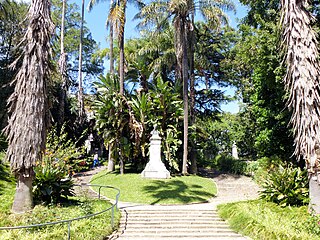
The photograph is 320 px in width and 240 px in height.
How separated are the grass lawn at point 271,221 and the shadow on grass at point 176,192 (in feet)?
10.1

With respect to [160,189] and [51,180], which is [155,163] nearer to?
[160,189]

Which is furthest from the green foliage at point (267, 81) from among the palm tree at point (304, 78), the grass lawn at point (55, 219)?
the grass lawn at point (55, 219)

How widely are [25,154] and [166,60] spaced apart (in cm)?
1589

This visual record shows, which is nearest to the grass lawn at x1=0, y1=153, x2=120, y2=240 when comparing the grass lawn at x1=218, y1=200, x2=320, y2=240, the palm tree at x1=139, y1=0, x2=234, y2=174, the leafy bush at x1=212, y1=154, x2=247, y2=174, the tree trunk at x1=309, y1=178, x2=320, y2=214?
the grass lawn at x1=218, y1=200, x2=320, y2=240

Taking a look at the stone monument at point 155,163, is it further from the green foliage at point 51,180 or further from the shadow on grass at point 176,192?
the green foliage at point 51,180

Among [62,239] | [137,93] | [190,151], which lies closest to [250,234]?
[62,239]

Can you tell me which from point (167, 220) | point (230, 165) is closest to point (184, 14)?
point (167, 220)

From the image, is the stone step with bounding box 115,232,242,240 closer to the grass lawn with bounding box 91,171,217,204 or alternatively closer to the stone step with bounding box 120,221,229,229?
the stone step with bounding box 120,221,229,229

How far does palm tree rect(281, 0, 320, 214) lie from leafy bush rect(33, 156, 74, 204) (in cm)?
811

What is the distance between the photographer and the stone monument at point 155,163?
18062 millimetres

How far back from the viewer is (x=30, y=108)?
29.3 ft

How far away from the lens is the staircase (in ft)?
29.0

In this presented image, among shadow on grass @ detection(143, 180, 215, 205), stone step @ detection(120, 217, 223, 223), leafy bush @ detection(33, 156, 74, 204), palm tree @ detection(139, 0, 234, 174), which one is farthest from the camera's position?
palm tree @ detection(139, 0, 234, 174)

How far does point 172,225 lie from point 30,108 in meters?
5.99
